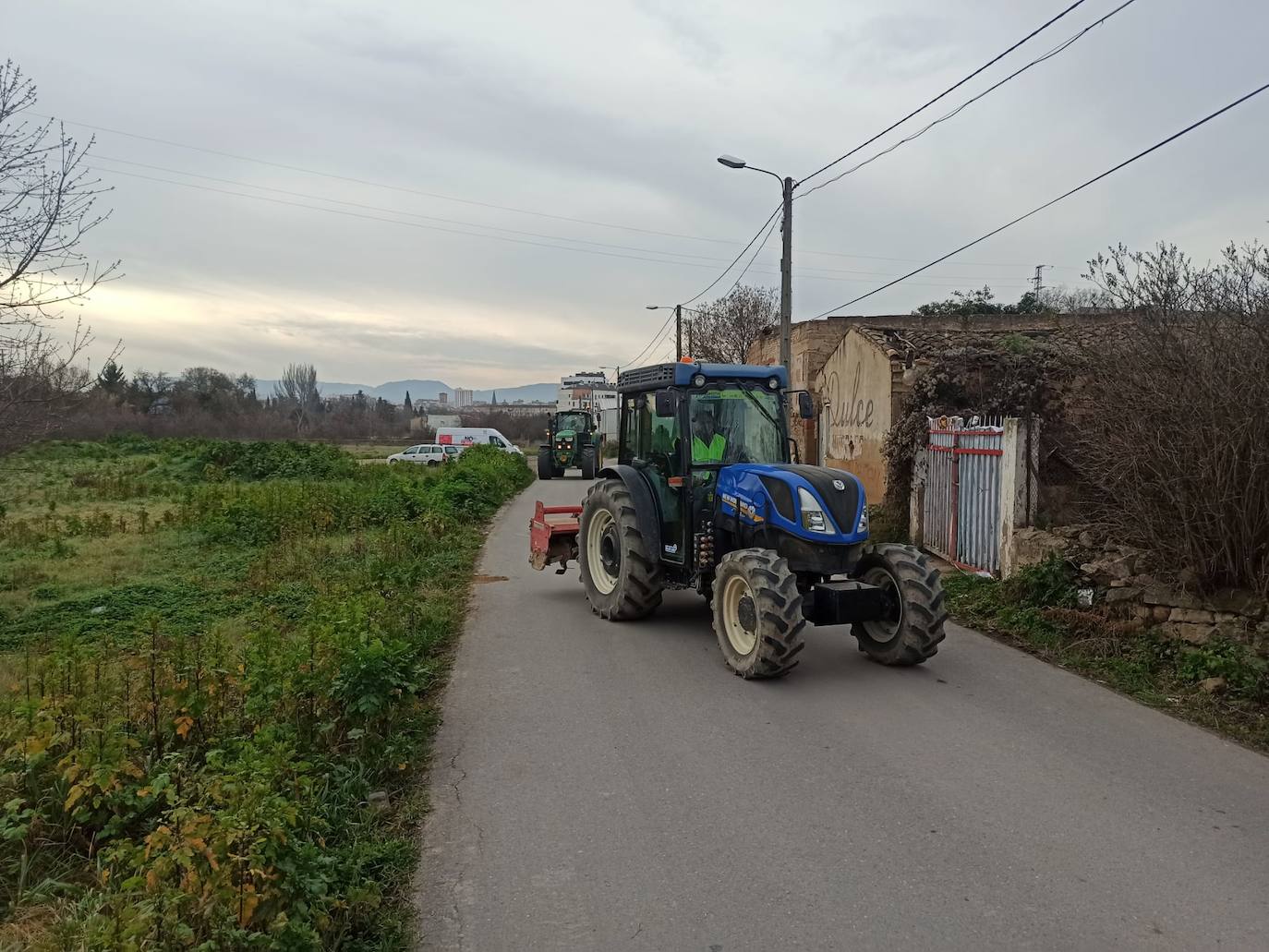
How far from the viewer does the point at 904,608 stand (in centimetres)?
711

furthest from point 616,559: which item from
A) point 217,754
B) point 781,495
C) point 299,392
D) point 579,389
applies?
point 299,392

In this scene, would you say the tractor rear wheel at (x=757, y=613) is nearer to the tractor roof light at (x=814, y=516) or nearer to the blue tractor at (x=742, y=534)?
the blue tractor at (x=742, y=534)

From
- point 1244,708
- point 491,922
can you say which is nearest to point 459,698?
point 491,922

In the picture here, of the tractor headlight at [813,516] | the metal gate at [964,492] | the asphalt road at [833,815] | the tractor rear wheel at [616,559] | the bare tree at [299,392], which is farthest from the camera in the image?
the bare tree at [299,392]

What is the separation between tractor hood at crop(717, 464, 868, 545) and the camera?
731cm

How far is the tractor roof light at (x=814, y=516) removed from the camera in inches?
287

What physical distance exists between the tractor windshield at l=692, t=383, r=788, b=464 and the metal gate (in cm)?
363

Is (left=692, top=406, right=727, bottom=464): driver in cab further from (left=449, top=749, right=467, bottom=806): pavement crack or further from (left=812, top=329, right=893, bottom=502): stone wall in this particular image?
(left=812, top=329, right=893, bottom=502): stone wall

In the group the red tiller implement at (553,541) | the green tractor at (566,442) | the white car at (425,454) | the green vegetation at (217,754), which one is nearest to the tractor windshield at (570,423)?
the green tractor at (566,442)

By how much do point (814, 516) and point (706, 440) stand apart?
1.56 meters

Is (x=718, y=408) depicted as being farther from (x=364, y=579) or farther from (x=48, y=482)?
(x=48, y=482)

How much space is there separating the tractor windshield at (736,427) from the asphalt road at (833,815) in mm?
2096

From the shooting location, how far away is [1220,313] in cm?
715

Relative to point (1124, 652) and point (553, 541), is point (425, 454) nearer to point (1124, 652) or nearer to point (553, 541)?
point (553, 541)
